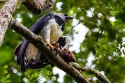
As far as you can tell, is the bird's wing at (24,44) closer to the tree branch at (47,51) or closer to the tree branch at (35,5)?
the tree branch at (35,5)

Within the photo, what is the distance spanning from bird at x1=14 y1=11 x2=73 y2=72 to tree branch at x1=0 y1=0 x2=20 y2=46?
720mm

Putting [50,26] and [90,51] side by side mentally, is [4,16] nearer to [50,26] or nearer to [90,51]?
[50,26]

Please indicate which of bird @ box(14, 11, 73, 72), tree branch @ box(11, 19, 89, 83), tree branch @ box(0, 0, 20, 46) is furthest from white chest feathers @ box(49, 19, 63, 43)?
tree branch @ box(0, 0, 20, 46)

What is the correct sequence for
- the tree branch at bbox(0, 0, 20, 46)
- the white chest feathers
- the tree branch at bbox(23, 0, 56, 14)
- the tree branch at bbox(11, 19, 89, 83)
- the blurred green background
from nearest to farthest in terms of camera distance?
the tree branch at bbox(0, 0, 20, 46) → the tree branch at bbox(11, 19, 89, 83) → the tree branch at bbox(23, 0, 56, 14) → the white chest feathers → the blurred green background

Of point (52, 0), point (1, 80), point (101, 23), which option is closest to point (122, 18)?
point (101, 23)

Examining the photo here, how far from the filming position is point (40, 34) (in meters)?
3.19

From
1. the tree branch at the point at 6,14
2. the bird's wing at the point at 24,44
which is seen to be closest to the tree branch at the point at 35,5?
the bird's wing at the point at 24,44

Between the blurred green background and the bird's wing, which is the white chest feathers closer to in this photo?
the bird's wing

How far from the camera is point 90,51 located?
5125 mm

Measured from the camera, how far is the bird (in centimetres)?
311

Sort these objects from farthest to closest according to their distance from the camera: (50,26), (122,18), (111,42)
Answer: (111,42) < (122,18) < (50,26)

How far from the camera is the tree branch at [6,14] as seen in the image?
1.85 m

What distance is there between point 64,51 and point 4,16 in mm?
1026

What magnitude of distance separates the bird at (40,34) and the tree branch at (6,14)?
720mm
